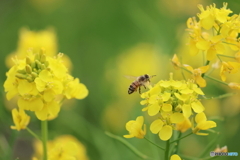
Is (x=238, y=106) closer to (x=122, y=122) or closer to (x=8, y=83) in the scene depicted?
(x=122, y=122)

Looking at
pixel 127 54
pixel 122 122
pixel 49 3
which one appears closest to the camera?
pixel 122 122

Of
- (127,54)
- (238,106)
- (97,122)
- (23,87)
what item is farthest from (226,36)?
(127,54)

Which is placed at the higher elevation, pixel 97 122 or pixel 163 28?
pixel 163 28

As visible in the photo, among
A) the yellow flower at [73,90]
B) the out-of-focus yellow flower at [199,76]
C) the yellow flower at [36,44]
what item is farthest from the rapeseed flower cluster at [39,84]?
the yellow flower at [36,44]

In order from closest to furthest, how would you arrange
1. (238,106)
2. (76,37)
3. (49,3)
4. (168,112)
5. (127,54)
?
1. (168,112)
2. (238,106)
3. (127,54)
4. (76,37)
5. (49,3)

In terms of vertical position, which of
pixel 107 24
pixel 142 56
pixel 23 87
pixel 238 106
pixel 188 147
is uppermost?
pixel 107 24

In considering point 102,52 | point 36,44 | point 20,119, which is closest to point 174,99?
point 20,119

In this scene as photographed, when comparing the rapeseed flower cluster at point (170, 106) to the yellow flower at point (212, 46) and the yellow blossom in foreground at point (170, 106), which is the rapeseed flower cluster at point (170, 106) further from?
the yellow flower at point (212, 46)
